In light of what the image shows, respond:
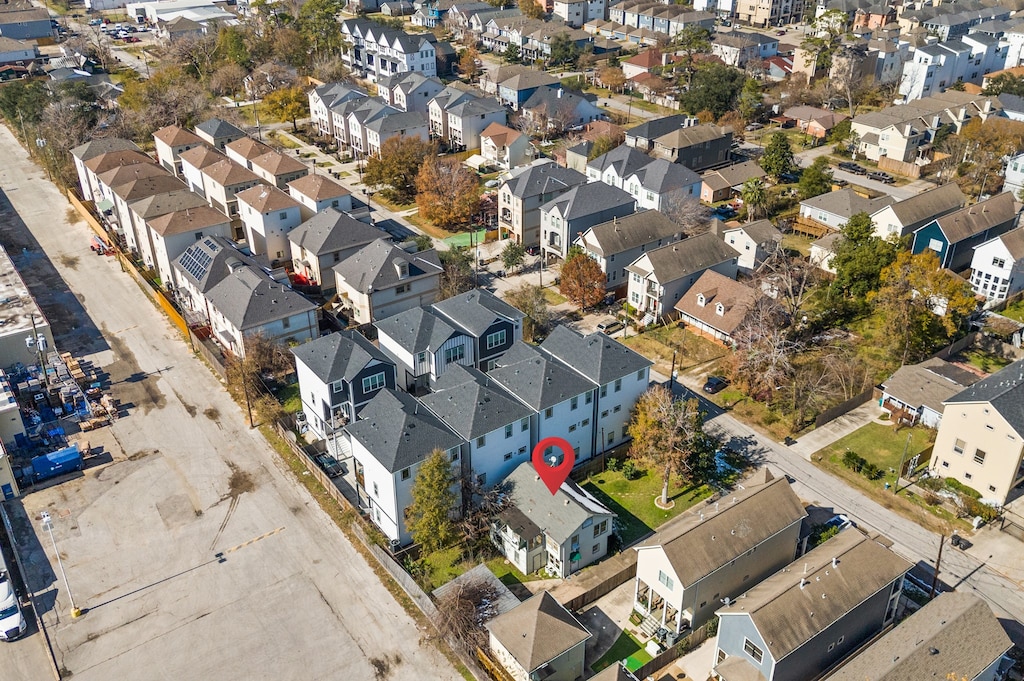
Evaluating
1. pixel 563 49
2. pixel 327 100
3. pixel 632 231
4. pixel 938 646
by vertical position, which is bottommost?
pixel 938 646

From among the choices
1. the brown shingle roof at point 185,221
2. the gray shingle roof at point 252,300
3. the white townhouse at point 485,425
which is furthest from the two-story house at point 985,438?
the brown shingle roof at point 185,221

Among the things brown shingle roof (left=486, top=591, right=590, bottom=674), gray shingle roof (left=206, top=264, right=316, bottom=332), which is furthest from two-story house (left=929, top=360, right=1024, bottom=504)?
gray shingle roof (left=206, top=264, right=316, bottom=332)

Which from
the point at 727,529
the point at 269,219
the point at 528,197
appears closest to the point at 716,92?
the point at 528,197

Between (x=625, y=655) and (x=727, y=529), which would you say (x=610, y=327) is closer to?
(x=727, y=529)

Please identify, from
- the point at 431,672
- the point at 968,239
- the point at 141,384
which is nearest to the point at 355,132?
the point at 141,384

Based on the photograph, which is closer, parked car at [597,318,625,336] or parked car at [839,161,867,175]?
parked car at [597,318,625,336]

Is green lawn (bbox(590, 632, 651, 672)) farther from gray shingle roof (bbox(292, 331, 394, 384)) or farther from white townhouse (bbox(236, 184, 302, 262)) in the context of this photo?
white townhouse (bbox(236, 184, 302, 262))
